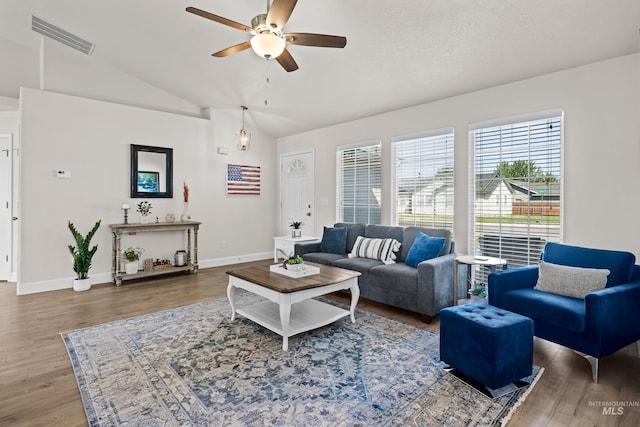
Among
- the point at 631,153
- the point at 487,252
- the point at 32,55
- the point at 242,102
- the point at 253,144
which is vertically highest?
the point at 32,55

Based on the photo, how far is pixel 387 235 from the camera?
183 inches

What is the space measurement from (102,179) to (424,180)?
4.97 m

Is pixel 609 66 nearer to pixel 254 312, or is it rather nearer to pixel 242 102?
pixel 254 312

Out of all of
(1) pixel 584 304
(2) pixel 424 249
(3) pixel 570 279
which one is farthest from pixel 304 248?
(1) pixel 584 304

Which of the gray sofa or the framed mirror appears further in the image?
the framed mirror

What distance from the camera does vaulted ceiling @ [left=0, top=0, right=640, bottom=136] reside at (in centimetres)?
293

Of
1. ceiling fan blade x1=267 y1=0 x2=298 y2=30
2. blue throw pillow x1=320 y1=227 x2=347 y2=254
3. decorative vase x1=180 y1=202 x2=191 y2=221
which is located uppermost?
ceiling fan blade x1=267 y1=0 x2=298 y2=30

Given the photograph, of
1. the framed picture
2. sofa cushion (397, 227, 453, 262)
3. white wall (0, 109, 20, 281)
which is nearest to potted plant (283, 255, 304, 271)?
sofa cushion (397, 227, 453, 262)

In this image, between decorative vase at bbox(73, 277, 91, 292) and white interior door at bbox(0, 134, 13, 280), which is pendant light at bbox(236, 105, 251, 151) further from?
white interior door at bbox(0, 134, 13, 280)

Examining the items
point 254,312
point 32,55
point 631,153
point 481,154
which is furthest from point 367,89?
point 32,55

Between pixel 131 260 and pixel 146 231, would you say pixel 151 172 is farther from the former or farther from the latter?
pixel 131 260

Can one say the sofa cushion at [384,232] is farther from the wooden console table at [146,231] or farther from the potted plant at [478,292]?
the wooden console table at [146,231]

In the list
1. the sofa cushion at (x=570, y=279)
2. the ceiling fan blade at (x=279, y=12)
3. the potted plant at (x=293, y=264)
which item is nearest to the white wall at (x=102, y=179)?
the potted plant at (x=293, y=264)

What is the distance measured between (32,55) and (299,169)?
15.3 feet
